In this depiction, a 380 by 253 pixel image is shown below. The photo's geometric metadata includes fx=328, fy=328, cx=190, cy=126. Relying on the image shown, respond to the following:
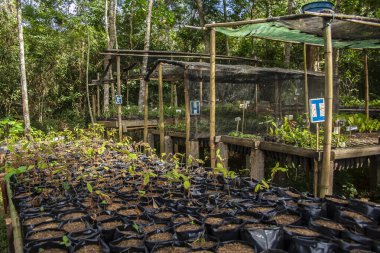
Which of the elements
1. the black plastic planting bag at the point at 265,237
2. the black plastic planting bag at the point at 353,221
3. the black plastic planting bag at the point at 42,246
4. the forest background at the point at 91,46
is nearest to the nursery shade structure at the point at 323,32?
the black plastic planting bag at the point at 353,221

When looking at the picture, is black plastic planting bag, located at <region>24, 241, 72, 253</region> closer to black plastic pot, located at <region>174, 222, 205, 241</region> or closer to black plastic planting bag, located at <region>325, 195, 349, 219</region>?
black plastic pot, located at <region>174, 222, 205, 241</region>

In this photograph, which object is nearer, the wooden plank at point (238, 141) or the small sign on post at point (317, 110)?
the small sign on post at point (317, 110)

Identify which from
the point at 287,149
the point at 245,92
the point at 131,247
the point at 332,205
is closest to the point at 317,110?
the point at 287,149

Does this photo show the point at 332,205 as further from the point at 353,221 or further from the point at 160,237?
the point at 160,237

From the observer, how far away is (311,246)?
6.36 ft

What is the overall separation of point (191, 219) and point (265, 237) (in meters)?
0.60

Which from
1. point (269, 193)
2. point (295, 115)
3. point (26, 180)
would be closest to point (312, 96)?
point (295, 115)

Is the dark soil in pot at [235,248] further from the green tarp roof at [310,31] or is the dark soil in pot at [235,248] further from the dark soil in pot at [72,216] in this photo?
the green tarp roof at [310,31]

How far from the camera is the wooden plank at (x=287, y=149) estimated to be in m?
4.35

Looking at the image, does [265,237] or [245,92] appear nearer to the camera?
[265,237]

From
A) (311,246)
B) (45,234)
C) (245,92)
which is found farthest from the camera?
(245,92)

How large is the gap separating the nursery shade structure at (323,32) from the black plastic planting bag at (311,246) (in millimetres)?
1829

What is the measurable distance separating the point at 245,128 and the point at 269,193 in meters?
3.73

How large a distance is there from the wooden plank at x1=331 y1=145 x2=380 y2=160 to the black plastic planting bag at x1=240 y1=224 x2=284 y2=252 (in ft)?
7.93
